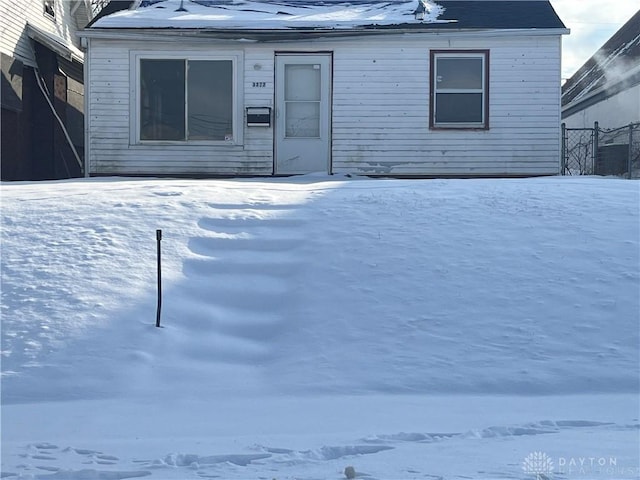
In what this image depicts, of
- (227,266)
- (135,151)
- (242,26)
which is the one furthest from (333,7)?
(227,266)

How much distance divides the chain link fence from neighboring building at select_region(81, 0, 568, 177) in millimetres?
4010

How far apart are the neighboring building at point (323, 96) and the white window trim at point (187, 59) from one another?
2 cm

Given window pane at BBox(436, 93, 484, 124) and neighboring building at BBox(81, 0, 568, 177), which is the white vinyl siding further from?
window pane at BBox(436, 93, 484, 124)

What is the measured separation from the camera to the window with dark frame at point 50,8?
19.0 meters

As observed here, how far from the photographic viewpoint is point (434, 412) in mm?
5336

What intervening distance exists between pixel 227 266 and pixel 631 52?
20.2 m

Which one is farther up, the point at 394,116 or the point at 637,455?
the point at 394,116

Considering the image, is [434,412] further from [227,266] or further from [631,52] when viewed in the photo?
[631,52]

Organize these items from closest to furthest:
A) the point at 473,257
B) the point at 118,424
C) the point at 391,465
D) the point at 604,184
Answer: the point at 391,465, the point at 118,424, the point at 473,257, the point at 604,184

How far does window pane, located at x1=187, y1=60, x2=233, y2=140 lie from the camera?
14867mm

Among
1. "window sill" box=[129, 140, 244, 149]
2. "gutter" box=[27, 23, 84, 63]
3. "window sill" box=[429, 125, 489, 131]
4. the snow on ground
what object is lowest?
the snow on ground

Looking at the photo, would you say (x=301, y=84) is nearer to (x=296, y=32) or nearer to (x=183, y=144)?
(x=296, y=32)

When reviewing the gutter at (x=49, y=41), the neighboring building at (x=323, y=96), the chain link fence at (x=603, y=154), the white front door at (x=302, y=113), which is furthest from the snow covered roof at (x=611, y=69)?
the gutter at (x=49, y=41)

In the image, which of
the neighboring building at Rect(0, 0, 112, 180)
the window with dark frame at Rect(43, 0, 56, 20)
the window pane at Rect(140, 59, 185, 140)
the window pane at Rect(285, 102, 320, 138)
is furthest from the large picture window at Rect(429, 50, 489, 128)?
the window with dark frame at Rect(43, 0, 56, 20)
